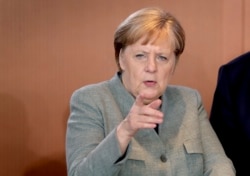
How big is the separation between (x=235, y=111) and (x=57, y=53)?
31.4 inches

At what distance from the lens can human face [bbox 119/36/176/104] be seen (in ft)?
4.18

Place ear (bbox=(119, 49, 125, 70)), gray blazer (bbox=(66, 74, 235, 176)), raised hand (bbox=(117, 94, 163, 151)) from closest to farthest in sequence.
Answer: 1. raised hand (bbox=(117, 94, 163, 151))
2. gray blazer (bbox=(66, 74, 235, 176))
3. ear (bbox=(119, 49, 125, 70))

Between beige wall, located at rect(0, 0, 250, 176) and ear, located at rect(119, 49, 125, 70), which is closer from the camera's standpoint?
ear, located at rect(119, 49, 125, 70)

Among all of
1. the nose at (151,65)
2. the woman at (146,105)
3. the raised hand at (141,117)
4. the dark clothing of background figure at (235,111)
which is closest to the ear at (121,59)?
the woman at (146,105)

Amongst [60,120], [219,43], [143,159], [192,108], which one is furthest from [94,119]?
[219,43]

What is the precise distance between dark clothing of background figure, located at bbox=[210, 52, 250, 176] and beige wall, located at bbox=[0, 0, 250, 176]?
0.59ft

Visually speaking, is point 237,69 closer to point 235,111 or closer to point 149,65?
point 235,111

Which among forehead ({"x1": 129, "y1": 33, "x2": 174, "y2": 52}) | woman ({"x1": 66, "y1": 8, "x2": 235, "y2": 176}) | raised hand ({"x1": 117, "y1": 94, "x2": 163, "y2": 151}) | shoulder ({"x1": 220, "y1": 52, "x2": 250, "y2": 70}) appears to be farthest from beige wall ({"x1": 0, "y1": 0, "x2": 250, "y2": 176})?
raised hand ({"x1": 117, "y1": 94, "x2": 163, "y2": 151})

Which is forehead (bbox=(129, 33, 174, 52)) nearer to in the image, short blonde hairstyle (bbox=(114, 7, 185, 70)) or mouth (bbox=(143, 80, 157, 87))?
short blonde hairstyle (bbox=(114, 7, 185, 70))

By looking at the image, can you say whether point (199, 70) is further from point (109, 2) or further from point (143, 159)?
point (143, 159)

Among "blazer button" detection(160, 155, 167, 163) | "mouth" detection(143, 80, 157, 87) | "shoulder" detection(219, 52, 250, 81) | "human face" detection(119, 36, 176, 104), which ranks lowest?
"blazer button" detection(160, 155, 167, 163)

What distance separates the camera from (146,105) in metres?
1.19

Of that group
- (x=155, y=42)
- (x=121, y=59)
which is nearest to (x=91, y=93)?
(x=121, y=59)

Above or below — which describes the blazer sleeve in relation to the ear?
below
